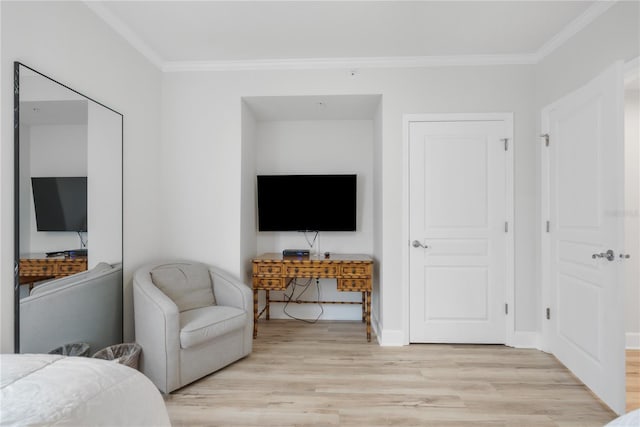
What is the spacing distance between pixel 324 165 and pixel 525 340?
2685 mm

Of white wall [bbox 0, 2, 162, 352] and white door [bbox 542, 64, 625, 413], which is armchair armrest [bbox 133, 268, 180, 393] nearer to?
white wall [bbox 0, 2, 162, 352]

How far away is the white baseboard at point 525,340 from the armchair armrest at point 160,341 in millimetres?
2890

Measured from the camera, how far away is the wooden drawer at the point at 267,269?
3062 millimetres

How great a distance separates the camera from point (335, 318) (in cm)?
369

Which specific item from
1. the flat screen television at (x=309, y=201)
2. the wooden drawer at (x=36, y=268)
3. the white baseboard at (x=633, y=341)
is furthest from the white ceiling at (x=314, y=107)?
the white baseboard at (x=633, y=341)

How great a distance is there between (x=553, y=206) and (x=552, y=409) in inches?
60.8

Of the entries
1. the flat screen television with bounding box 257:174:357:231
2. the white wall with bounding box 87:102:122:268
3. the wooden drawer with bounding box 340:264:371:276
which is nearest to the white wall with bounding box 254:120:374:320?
the flat screen television with bounding box 257:174:357:231

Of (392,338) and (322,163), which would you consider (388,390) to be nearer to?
(392,338)


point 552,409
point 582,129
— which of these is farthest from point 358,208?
point 552,409

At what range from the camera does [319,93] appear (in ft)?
9.84

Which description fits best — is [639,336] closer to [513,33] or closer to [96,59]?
[513,33]

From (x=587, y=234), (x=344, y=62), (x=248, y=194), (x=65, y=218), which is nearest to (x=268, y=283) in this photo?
(x=248, y=194)

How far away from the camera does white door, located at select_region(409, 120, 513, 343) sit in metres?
2.90

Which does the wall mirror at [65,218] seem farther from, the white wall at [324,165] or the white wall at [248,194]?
the white wall at [324,165]
